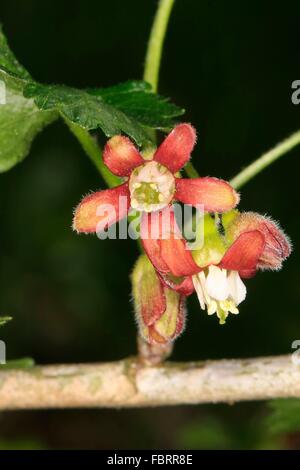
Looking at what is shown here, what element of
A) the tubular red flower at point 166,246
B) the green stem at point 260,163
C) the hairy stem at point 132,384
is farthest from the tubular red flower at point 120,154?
the hairy stem at point 132,384

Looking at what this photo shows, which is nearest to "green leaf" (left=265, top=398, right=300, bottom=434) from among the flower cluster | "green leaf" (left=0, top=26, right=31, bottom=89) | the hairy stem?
the hairy stem

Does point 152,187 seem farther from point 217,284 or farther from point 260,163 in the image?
point 260,163

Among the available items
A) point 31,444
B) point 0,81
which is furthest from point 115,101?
point 31,444

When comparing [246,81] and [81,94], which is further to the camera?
[246,81]

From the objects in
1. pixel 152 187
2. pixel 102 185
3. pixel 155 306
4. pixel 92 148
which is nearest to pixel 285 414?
pixel 155 306

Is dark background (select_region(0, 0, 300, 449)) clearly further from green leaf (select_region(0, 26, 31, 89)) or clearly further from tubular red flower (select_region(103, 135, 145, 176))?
tubular red flower (select_region(103, 135, 145, 176))

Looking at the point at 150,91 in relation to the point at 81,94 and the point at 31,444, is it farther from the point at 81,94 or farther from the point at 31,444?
the point at 31,444
